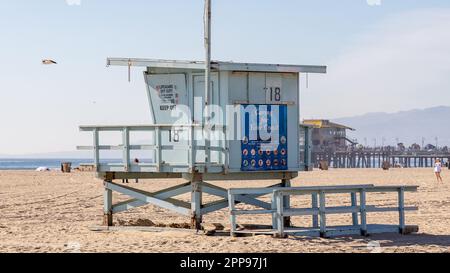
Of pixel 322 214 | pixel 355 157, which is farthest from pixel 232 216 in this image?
pixel 355 157

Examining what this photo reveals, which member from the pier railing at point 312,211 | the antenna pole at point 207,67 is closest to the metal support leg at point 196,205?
the antenna pole at point 207,67

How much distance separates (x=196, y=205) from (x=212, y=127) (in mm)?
1731

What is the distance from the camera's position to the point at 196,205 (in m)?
17.2

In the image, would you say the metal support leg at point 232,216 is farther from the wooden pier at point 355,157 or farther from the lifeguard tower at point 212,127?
the wooden pier at point 355,157

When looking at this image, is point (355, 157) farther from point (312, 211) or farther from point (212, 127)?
point (312, 211)

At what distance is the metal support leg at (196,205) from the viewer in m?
17.2

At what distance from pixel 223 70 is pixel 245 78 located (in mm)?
564

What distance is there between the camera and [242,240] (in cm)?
1563

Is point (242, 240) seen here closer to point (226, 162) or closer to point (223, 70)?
point (226, 162)

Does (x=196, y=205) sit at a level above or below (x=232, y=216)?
above
